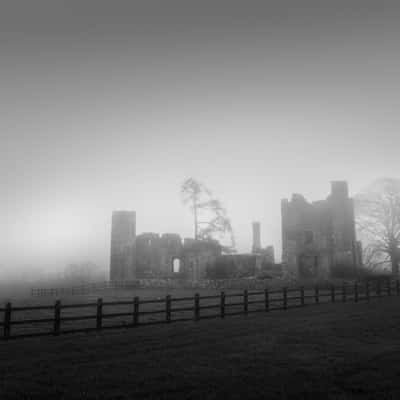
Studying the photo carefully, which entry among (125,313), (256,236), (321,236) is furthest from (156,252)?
(125,313)

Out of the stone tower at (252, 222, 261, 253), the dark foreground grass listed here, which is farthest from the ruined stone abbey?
the dark foreground grass

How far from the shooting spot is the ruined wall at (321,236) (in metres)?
40.6

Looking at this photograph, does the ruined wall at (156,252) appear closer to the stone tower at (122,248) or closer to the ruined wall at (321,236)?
the stone tower at (122,248)

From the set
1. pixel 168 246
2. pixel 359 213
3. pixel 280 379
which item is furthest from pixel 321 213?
pixel 280 379

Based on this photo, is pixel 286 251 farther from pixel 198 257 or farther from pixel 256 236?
pixel 256 236

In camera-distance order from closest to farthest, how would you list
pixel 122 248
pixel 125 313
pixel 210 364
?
1. pixel 210 364
2. pixel 125 313
3. pixel 122 248

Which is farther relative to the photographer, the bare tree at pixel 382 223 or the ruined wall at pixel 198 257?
the ruined wall at pixel 198 257

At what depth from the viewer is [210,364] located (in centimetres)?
781

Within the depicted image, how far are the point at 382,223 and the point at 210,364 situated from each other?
3532 cm

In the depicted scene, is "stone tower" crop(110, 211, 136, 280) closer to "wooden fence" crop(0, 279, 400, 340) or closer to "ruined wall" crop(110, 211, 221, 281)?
"ruined wall" crop(110, 211, 221, 281)

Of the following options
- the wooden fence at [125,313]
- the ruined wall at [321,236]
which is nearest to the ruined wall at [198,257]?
the ruined wall at [321,236]

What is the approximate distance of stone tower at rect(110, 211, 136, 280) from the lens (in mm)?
54750

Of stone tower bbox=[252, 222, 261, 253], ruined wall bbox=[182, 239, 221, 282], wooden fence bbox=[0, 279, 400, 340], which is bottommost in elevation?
wooden fence bbox=[0, 279, 400, 340]

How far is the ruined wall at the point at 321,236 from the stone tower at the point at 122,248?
22.0m
